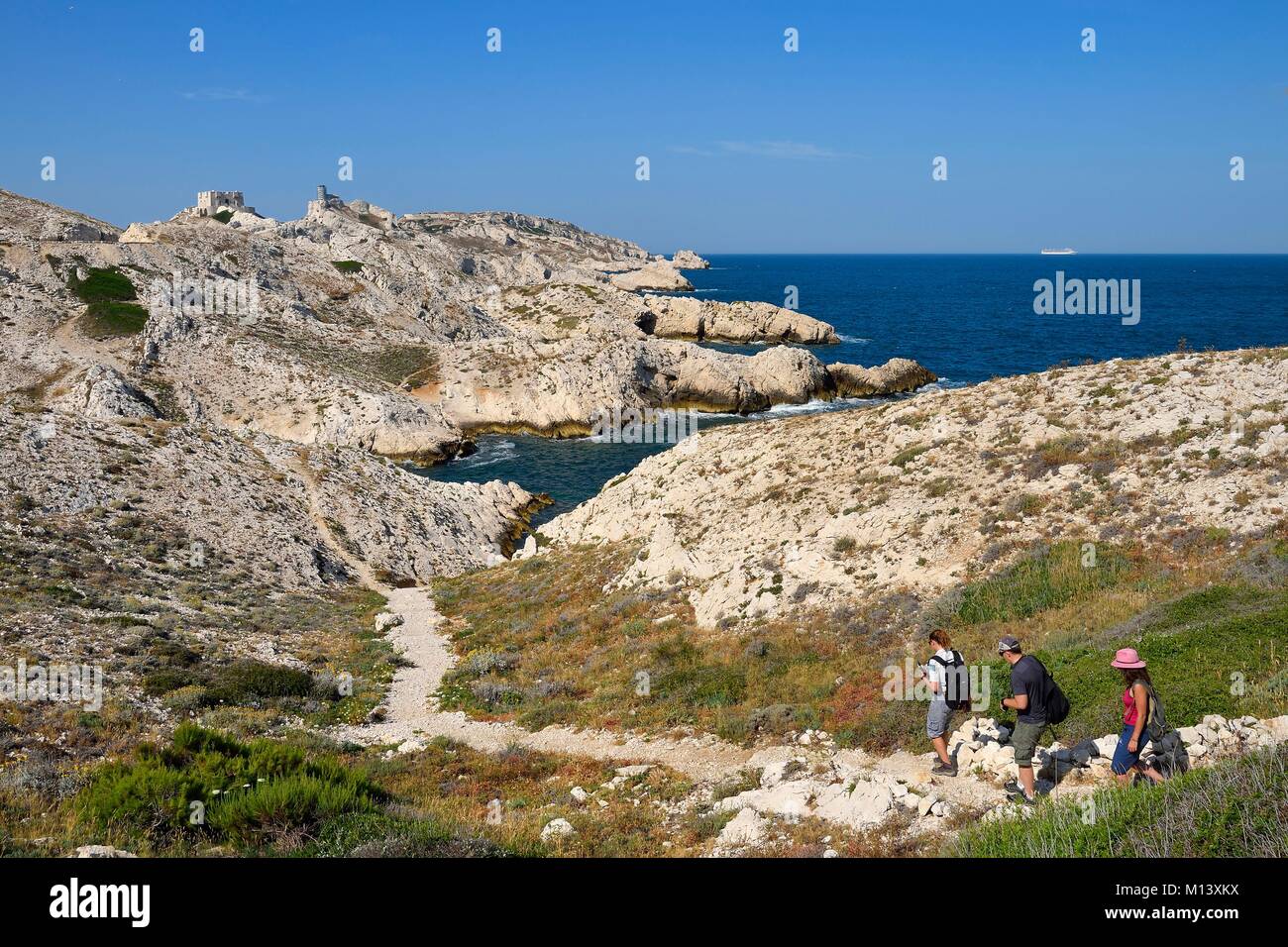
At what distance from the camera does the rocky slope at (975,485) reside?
2197 cm

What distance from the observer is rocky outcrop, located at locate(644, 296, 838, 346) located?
128 m

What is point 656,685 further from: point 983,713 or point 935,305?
point 935,305

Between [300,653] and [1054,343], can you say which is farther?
[1054,343]

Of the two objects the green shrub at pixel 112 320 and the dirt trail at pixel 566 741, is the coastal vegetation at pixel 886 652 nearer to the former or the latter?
the dirt trail at pixel 566 741

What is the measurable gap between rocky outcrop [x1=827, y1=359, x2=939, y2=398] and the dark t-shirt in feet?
273

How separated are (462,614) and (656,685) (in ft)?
47.0

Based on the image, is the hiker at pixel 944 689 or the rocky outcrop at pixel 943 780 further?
the hiker at pixel 944 689

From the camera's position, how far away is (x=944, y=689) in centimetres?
1327

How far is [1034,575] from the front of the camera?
797 inches

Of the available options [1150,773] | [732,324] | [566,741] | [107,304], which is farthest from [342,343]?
[1150,773]

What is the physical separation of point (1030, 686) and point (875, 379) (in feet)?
281

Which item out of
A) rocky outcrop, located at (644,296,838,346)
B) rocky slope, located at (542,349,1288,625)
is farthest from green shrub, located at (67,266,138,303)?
rocky slope, located at (542,349,1288,625)

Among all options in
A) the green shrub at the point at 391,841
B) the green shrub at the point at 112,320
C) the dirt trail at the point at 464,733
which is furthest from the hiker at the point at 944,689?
the green shrub at the point at 112,320
